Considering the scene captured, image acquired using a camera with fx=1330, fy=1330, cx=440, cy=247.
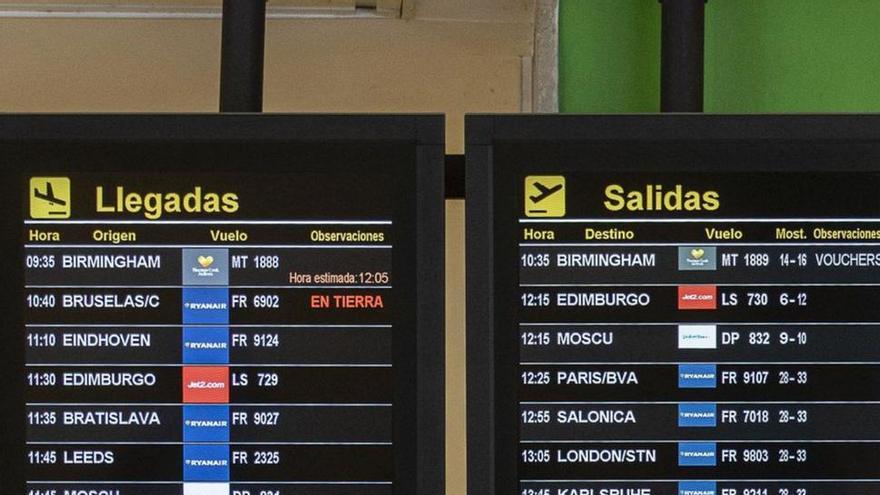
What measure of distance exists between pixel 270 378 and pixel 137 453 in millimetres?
195

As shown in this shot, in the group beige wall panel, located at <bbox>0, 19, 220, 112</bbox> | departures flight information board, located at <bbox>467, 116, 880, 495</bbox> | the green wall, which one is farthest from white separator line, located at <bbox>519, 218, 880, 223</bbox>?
beige wall panel, located at <bbox>0, 19, 220, 112</bbox>

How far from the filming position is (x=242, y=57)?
1.83 metres

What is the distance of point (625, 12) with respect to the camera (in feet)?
6.51

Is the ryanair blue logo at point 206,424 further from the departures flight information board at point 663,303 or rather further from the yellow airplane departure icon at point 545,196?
the yellow airplane departure icon at point 545,196

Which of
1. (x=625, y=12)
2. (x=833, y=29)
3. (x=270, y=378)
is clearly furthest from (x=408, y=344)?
(x=833, y=29)

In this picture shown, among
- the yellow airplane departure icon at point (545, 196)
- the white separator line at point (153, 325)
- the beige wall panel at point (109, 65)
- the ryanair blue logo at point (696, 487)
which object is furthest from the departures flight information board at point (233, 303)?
the beige wall panel at point (109, 65)

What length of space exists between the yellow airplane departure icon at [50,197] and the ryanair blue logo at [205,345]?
0.72ft

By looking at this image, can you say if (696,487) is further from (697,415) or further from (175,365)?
(175,365)

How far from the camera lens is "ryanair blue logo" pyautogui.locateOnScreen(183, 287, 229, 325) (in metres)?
1.67

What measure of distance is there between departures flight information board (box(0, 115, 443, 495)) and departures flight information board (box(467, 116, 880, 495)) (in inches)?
3.6

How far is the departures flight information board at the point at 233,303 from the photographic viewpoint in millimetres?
1672

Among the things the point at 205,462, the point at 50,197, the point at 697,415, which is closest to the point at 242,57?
the point at 50,197

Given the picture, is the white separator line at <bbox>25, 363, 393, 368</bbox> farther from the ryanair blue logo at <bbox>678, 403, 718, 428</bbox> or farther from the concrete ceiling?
the concrete ceiling

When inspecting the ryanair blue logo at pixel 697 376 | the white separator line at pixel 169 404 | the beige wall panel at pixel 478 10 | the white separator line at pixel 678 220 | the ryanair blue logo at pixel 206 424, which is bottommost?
the ryanair blue logo at pixel 206 424
